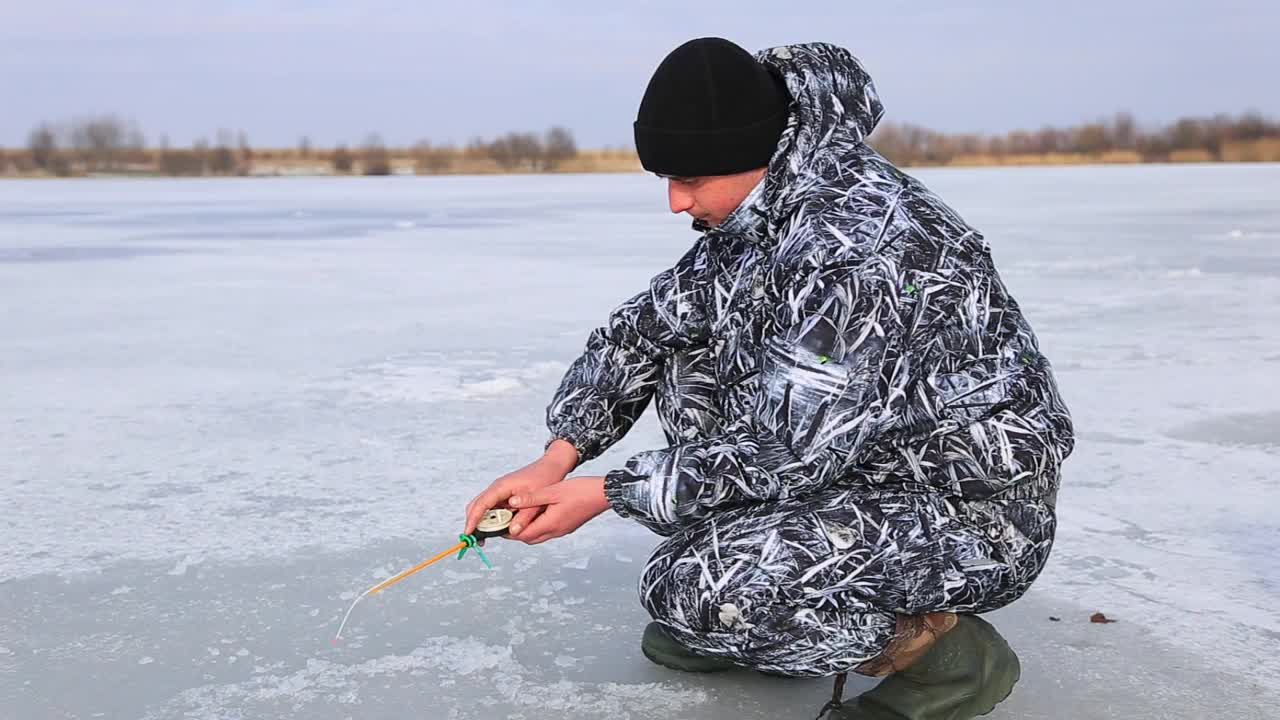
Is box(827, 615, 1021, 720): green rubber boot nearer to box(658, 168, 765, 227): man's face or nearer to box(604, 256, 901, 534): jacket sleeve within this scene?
box(604, 256, 901, 534): jacket sleeve

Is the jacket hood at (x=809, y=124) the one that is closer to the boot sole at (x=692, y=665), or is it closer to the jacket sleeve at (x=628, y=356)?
the jacket sleeve at (x=628, y=356)

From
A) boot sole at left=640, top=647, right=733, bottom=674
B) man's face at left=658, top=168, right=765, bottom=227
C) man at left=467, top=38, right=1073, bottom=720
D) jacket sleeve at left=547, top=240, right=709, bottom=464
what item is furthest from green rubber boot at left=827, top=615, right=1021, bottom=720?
man's face at left=658, top=168, right=765, bottom=227

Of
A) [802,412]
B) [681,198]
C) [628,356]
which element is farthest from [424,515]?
[802,412]

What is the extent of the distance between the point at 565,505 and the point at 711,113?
0.56m

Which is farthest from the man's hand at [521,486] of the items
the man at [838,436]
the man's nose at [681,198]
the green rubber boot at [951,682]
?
the green rubber boot at [951,682]

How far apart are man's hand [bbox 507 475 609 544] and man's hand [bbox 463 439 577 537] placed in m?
0.02

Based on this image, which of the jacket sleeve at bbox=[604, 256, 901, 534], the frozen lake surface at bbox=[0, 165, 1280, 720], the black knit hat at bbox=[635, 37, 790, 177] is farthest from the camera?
the frozen lake surface at bbox=[0, 165, 1280, 720]

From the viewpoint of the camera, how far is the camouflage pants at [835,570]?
173 centimetres

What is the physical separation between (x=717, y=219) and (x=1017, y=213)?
13.3m

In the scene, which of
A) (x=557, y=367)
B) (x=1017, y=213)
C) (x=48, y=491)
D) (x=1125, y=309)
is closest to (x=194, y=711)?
(x=48, y=491)

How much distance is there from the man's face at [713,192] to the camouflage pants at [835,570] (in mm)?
417

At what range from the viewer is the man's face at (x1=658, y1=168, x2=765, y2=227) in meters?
1.75

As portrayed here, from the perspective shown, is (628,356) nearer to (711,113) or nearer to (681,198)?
(681,198)

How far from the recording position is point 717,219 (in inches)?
71.9
